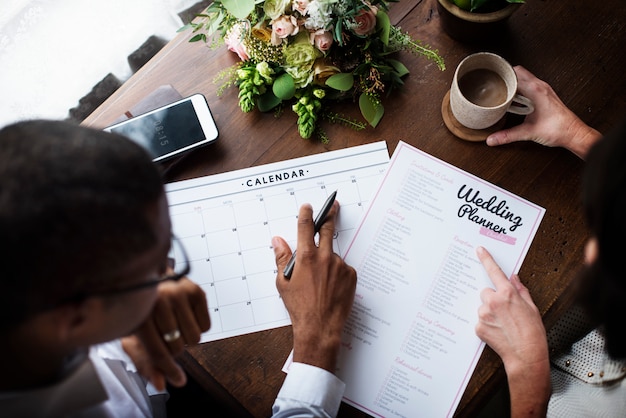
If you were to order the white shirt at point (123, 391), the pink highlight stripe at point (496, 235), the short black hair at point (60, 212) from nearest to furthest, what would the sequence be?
1. the short black hair at point (60, 212)
2. the white shirt at point (123, 391)
3. the pink highlight stripe at point (496, 235)

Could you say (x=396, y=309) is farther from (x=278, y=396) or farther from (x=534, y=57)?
(x=534, y=57)

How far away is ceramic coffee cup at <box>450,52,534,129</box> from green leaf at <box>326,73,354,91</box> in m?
0.18

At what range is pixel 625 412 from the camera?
92 centimetres

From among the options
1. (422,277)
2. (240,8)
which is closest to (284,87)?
(240,8)

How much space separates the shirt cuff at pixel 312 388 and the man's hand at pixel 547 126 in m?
0.51

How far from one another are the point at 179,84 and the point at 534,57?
27.3 inches

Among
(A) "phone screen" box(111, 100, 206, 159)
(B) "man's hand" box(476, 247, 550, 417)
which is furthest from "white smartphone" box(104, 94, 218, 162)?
(B) "man's hand" box(476, 247, 550, 417)

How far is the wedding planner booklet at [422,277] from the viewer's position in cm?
84

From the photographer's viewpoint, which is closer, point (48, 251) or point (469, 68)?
point (48, 251)

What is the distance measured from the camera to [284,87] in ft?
2.98

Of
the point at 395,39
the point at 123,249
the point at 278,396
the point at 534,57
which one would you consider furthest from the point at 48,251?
the point at 534,57

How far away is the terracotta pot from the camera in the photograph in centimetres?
88

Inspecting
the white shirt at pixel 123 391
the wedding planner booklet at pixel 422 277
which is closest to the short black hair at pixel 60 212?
the white shirt at pixel 123 391

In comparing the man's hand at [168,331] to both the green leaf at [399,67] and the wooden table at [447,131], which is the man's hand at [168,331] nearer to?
the wooden table at [447,131]
